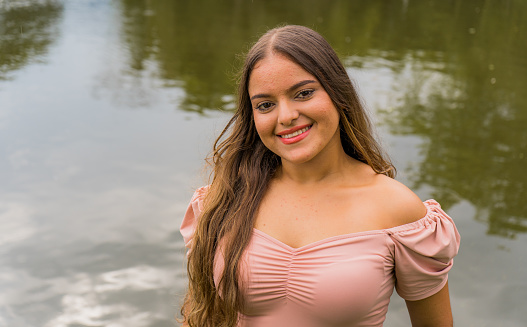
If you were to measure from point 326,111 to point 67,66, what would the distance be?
7.33 m

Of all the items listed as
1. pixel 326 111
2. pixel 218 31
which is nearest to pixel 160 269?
pixel 326 111

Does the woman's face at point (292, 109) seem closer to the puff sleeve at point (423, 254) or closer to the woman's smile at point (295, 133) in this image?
the woman's smile at point (295, 133)

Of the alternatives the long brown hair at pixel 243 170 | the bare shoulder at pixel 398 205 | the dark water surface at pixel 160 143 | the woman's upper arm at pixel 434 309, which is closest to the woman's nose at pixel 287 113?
the long brown hair at pixel 243 170

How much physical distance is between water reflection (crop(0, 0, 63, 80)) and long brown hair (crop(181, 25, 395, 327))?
21.1 ft

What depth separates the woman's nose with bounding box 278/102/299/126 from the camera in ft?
6.71

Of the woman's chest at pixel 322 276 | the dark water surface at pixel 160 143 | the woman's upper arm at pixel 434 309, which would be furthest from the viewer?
the dark water surface at pixel 160 143

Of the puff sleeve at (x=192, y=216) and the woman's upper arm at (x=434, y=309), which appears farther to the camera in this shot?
the puff sleeve at (x=192, y=216)

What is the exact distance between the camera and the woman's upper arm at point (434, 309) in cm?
221

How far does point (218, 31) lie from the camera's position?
11.3m

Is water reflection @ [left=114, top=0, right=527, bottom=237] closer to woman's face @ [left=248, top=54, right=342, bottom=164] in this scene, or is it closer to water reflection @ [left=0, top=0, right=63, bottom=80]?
water reflection @ [left=0, top=0, right=63, bottom=80]

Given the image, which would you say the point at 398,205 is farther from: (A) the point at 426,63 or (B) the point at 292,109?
(A) the point at 426,63

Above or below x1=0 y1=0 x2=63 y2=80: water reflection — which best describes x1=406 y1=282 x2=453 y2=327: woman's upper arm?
above

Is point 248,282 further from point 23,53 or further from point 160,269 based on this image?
point 23,53

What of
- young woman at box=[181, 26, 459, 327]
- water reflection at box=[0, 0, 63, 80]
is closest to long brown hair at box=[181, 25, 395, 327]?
young woman at box=[181, 26, 459, 327]
